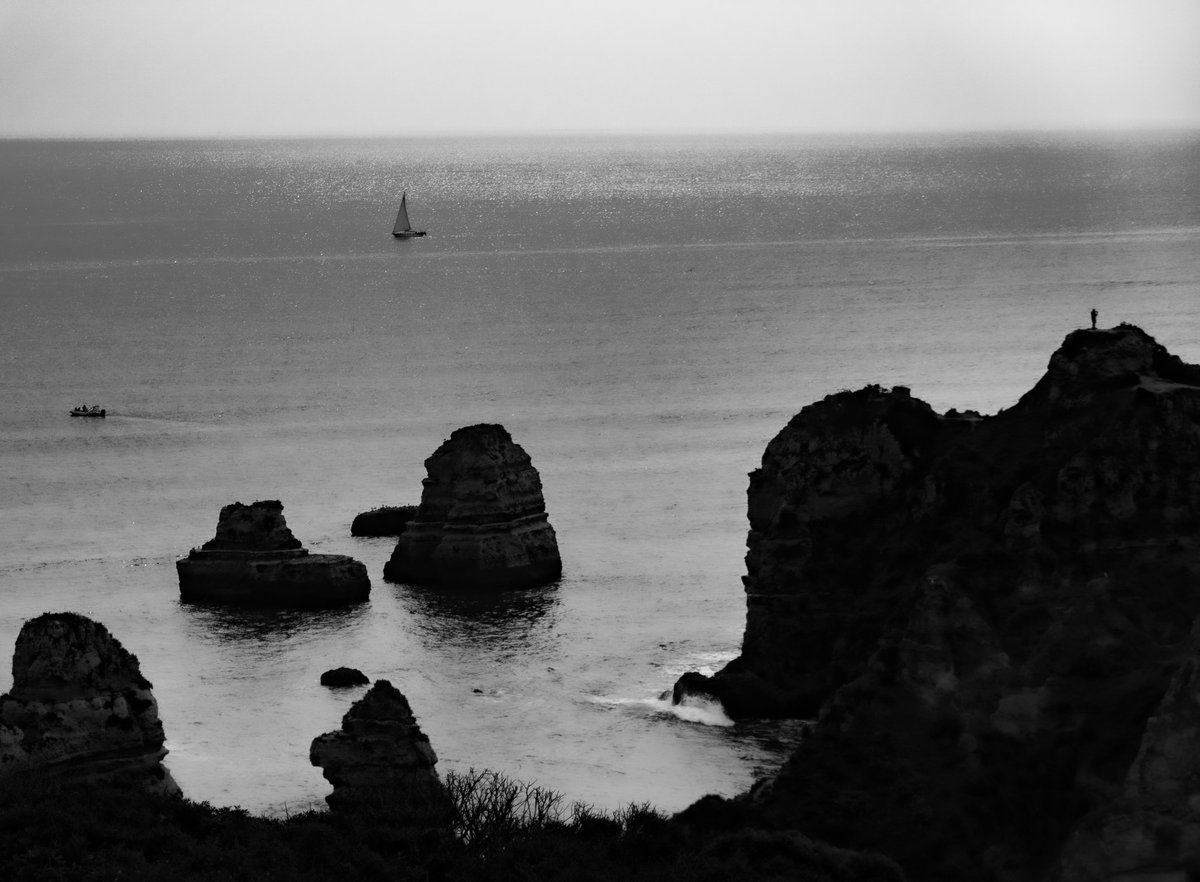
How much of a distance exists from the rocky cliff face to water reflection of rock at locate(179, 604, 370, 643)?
71.0 ft

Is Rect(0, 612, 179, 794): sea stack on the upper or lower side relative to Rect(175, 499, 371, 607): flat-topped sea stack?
upper

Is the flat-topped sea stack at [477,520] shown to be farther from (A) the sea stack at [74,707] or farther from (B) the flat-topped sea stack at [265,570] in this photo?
(A) the sea stack at [74,707]

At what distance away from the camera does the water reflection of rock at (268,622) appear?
90750 mm

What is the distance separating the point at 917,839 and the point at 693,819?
500 cm

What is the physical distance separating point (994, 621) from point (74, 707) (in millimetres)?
21419

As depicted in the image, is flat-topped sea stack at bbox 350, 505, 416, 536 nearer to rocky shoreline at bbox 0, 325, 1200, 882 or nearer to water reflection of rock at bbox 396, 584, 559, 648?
water reflection of rock at bbox 396, 584, 559, 648

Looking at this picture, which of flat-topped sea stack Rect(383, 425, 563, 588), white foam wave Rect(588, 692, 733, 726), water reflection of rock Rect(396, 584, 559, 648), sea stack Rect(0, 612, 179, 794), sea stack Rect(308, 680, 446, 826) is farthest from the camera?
flat-topped sea stack Rect(383, 425, 563, 588)

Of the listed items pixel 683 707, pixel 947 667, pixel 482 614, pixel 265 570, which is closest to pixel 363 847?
pixel 947 667

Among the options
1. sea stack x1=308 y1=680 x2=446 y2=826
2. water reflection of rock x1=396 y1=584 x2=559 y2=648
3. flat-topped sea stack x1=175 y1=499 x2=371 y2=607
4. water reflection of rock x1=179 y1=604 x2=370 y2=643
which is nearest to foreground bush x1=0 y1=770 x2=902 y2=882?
sea stack x1=308 y1=680 x2=446 y2=826

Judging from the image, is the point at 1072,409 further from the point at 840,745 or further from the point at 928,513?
the point at 840,745

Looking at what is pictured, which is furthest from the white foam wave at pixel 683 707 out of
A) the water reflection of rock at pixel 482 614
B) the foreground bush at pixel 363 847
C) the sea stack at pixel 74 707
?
the foreground bush at pixel 363 847

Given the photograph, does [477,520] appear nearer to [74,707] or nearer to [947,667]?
[74,707]

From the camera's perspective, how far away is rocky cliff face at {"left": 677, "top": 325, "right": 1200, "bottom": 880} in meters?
52.5

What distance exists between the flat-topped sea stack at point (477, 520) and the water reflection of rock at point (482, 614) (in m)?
0.79
